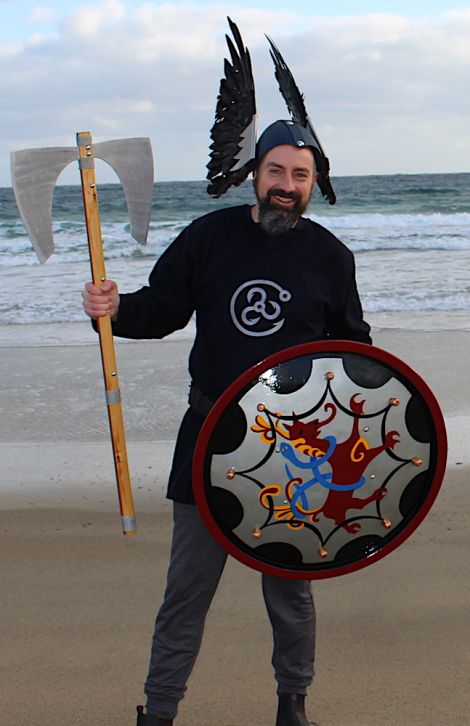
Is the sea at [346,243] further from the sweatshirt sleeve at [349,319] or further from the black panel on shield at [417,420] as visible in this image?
the black panel on shield at [417,420]

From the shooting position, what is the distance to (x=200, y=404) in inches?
83.9

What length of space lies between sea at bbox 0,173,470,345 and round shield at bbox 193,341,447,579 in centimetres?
558

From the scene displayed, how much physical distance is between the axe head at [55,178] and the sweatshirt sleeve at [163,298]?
0.16 meters

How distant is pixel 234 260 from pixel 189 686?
120cm

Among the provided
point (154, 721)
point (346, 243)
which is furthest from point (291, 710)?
point (346, 243)

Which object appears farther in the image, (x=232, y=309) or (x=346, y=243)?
(x=346, y=243)

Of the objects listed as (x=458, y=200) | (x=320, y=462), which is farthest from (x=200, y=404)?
(x=458, y=200)

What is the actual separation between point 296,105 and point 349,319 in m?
0.58

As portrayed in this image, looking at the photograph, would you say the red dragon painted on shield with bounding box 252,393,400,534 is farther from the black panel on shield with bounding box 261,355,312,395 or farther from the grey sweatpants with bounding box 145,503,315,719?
the grey sweatpants with bounding box 145,503,315,719

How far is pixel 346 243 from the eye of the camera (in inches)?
610

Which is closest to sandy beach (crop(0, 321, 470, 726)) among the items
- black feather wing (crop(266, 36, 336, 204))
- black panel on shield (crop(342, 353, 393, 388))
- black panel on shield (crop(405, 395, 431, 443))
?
black panel on shield (crop(405, 395, 431, 443))

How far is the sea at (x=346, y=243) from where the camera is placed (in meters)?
8.55

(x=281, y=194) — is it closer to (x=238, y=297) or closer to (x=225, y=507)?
(x=238, y=297)

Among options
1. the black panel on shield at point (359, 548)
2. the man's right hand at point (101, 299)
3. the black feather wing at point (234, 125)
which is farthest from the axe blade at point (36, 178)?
the black panel on shield at point (359, 548)
